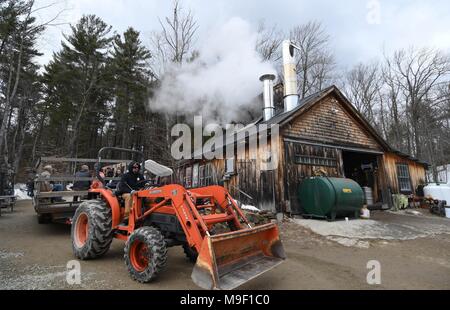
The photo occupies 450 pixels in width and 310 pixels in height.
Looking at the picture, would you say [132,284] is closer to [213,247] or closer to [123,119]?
[213,247]

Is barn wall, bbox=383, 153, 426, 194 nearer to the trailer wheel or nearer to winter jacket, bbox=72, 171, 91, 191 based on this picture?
winter jacket, bbox=72, 171, 91, 191

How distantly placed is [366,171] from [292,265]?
38.0 ft

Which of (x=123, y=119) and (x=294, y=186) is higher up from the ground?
(x=123, y=119)

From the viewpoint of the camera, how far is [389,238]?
7.38 m

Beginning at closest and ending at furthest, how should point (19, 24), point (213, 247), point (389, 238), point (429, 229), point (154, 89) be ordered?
point (213, 247), point (389, 238), point (429, 229), point (19, 24), point (154, 89)

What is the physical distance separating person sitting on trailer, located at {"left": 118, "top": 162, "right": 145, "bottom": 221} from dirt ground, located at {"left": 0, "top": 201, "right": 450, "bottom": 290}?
Result: 1017mm

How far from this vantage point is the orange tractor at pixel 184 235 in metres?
3.25

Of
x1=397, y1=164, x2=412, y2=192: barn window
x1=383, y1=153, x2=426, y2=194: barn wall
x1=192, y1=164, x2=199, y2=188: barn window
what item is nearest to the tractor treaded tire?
x1=192, y1=164, x2=199, y2=188: barn window

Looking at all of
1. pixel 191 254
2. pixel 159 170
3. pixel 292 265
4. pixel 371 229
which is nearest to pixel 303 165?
pixel 371 229

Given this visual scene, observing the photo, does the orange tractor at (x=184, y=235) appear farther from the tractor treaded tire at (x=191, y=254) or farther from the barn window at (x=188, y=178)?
the barn window at (x=188, y=178)

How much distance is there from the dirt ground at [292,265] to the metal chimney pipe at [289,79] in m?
6.82

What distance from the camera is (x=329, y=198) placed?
8938 mm

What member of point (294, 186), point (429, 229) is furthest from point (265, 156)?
point (429, 229)

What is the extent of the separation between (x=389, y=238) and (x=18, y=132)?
3080 cm
